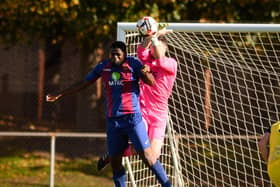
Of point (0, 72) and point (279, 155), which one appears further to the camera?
point (0, 72)

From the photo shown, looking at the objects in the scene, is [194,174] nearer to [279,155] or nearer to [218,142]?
[218,142]

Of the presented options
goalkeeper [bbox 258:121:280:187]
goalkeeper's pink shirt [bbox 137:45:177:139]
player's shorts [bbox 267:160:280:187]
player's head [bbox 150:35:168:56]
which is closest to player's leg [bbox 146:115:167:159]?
goalkeeper's pink shirt [bbox 137:45:177:139]

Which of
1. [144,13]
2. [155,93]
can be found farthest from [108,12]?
[155,93]

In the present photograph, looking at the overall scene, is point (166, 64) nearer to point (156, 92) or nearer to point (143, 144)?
point (156, 92)

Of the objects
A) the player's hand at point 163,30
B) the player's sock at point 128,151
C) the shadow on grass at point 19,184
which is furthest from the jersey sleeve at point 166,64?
the shadow on grass at point 19,184

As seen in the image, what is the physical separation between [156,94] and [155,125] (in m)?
0.35

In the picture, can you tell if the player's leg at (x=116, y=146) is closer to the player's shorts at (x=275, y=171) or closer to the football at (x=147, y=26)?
the football at (x=147, y=26)

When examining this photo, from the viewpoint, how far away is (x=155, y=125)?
9.77 metres

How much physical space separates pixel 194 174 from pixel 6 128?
817 cm

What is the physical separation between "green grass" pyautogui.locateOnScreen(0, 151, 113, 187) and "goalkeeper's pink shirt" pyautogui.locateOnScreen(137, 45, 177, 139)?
18.5 feet

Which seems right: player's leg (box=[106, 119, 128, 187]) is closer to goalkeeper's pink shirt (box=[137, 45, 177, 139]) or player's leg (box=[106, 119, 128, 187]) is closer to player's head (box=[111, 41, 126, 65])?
goalkeeper's pink shirt (box=[137, 45, 177, 139])

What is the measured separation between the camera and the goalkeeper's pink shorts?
972 centimetres

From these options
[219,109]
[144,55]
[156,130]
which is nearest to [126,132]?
[156,130]

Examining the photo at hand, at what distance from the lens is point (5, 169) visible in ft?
54.0
